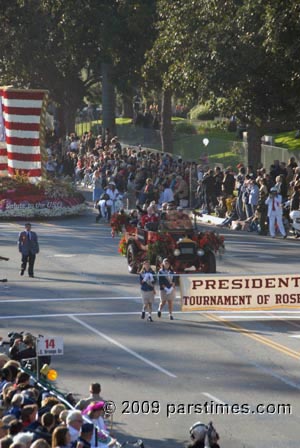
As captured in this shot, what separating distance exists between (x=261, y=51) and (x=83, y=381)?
23.0 meters

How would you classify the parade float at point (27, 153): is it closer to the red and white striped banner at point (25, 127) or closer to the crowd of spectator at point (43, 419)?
the red and white striped banner at point (25, 127)

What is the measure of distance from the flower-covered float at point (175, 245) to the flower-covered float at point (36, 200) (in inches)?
536

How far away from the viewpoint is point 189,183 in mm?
47219

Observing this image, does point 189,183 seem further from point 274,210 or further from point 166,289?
point 166,289

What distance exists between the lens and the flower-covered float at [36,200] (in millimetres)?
46062

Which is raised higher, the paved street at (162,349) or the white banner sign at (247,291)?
the white banner sign at (247,291)

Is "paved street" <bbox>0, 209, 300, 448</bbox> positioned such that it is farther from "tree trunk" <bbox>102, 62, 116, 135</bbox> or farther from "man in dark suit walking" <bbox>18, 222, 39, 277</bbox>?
"tree trunk" <bbox>102, 62, 116, 135</bbox>

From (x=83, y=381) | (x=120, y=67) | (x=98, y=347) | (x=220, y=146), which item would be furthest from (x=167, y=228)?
(x=120, y=67)

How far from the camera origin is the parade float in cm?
4672

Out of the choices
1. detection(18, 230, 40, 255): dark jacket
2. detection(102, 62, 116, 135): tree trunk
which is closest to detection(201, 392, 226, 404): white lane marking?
detection(18, 230, 40, 255): dark jacket

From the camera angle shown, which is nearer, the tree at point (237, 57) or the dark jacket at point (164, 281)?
the dark jacket at point (164, 281)

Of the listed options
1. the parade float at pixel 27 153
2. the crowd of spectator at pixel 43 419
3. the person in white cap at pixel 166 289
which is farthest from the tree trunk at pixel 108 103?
the crowd of spectator at pixel 43 419

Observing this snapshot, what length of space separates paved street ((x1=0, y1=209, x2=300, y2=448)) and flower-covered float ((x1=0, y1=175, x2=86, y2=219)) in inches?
378

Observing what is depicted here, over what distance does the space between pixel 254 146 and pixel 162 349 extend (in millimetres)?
25186
